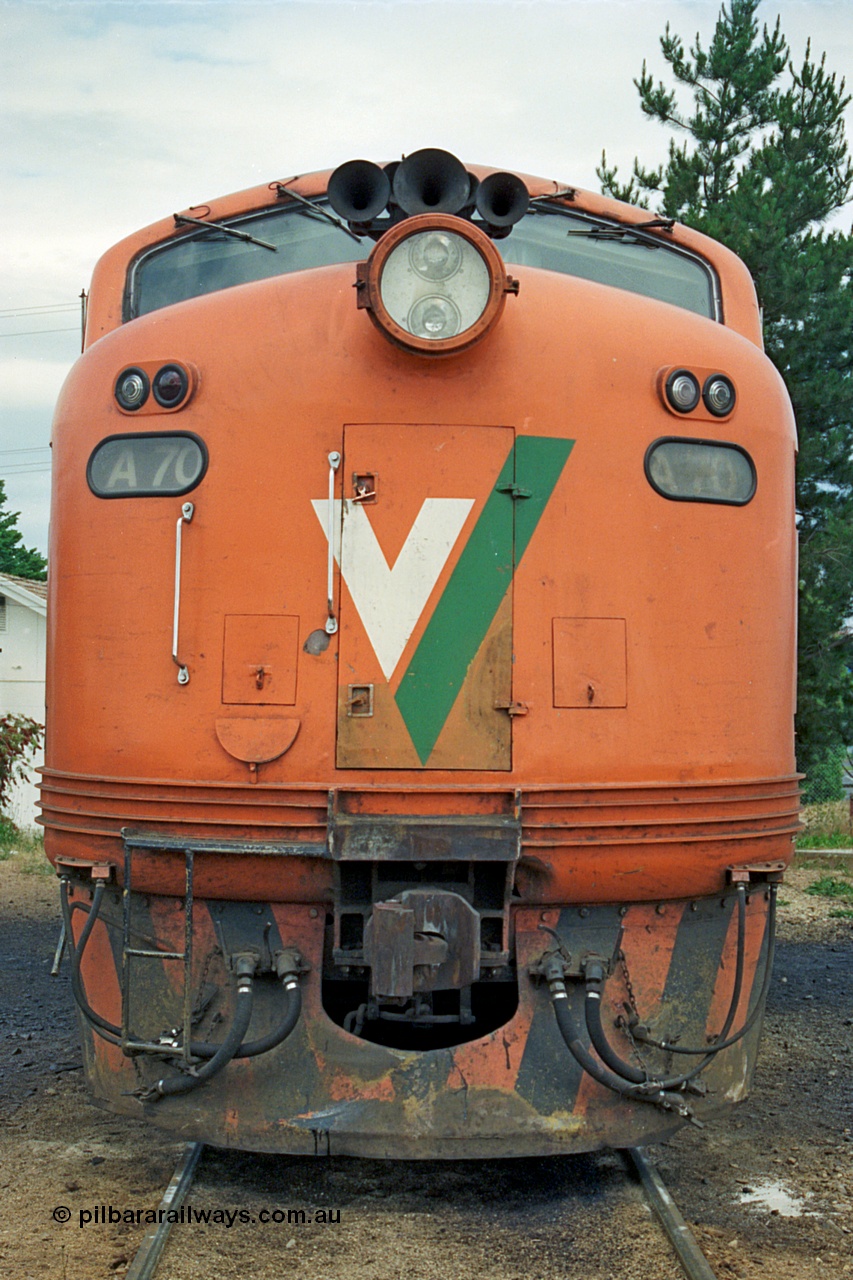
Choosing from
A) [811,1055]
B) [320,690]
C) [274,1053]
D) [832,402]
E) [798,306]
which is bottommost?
[811,1055]

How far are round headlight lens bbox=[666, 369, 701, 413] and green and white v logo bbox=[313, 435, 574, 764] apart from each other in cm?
60

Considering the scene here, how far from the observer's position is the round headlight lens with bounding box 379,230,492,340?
3.79 metres

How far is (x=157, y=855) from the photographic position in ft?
12.7

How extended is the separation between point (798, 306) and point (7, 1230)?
36.4 feet

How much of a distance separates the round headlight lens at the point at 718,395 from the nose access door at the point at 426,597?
0.72 metres

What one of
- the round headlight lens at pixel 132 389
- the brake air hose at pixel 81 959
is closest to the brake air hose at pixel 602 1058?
the brake air hose at pixel 81 959

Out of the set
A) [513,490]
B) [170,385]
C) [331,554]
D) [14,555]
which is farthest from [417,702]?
[14,555]

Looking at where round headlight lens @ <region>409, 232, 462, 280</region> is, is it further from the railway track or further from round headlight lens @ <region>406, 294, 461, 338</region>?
the railway track

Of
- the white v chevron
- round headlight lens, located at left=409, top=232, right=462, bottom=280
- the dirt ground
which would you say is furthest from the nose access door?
the dirt ground

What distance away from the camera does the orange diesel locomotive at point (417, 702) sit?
379 centimetres

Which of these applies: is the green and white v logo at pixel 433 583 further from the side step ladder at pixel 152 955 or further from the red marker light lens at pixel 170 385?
the side step ladder at pixel 152 955

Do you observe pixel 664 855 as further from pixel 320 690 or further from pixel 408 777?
pixel 320 690

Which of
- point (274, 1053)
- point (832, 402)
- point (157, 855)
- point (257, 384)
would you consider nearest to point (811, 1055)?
point (274, 1053)

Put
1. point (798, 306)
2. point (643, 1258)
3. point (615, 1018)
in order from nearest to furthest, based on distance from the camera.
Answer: point (643, 1258), point (615, 1018), point (798, 306)
